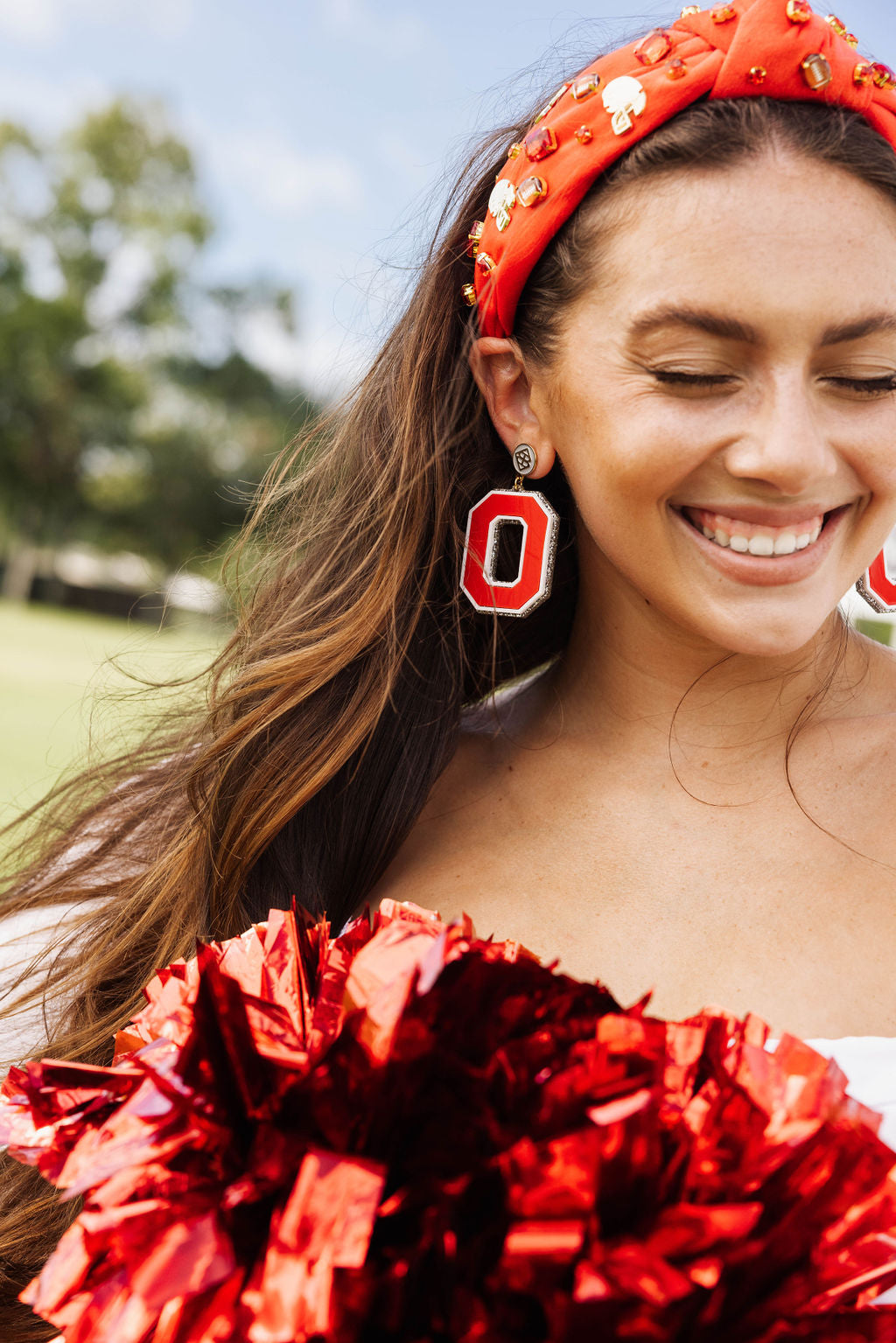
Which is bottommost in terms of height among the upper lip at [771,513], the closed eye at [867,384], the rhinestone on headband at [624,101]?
the upper lip at [771,513]

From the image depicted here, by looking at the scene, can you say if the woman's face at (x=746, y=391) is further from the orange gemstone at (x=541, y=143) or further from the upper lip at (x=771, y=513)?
the orange gemstone at (x=541, y=143)

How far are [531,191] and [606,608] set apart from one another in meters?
0.73

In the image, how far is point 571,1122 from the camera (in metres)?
1.03

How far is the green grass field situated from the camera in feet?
8.66

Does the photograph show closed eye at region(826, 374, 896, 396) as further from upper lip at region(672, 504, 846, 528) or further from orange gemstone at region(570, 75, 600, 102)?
orange gemstone at region(570, 75, 600, 102)

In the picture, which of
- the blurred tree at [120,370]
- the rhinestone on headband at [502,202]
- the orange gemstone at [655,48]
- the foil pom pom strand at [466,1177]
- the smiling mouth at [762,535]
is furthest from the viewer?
the blurred tree at [120,370]

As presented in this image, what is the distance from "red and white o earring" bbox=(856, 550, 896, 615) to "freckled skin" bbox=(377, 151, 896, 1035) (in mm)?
84

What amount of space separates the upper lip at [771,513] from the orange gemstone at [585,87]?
74cm

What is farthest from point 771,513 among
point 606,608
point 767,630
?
point 606,608

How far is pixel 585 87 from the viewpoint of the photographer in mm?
1937

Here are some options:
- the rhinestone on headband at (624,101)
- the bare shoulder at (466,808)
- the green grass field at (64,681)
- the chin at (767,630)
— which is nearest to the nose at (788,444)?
the chin at (767,630)

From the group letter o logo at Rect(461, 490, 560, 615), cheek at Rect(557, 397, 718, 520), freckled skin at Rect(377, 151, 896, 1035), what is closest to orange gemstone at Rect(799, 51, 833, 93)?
freckled skin at Rect(377, 151, 896, 1035)

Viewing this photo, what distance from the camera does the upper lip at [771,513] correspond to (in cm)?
171

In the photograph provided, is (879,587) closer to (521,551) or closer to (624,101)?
(521,551)
